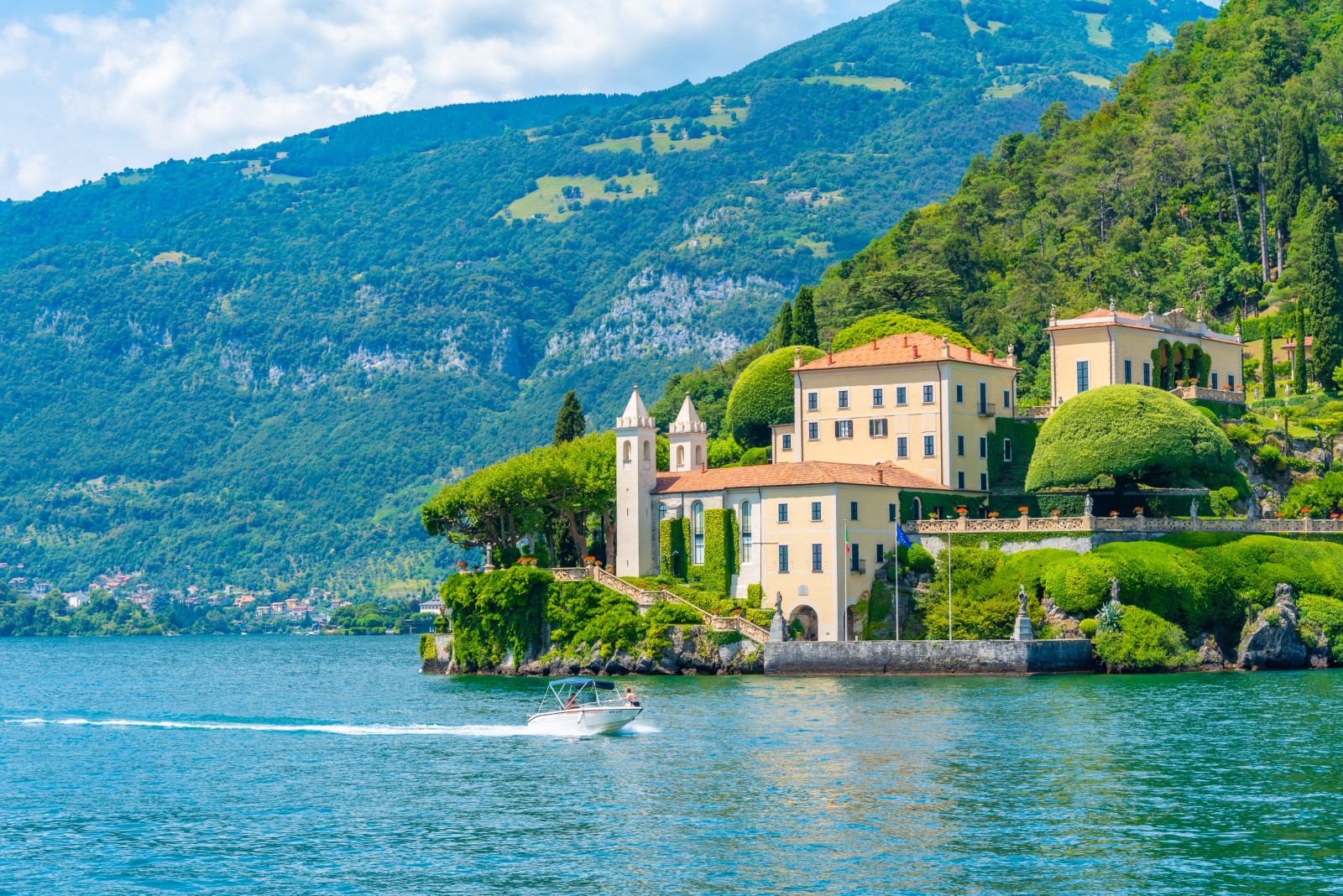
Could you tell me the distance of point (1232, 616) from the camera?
7700 centimetres

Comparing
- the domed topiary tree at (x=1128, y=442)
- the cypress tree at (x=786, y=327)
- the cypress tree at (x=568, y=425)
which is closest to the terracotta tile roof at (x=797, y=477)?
the domed topiary tree at (x=1128, y=442)

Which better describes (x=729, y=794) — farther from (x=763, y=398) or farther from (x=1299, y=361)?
(x=1299, y=361)

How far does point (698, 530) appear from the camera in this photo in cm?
8731

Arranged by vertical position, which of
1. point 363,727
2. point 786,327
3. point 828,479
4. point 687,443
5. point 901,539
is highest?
point 786,327

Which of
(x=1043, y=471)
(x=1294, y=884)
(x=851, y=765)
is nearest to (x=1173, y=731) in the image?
(x=851, y=765)

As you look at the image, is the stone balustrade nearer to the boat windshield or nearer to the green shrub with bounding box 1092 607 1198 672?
the green shrub with bounding box 1092 607 1198 672

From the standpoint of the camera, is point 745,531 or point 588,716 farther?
point 745,531

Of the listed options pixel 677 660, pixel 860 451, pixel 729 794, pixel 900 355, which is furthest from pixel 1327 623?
pixel 729 794

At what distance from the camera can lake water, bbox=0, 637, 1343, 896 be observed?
119 ft

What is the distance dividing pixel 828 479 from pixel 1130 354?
72.9 feet

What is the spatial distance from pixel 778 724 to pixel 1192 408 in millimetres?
36987

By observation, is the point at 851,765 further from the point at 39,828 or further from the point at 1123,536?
the point at 1123,536

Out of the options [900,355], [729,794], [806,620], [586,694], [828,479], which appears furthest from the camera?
[900,355]

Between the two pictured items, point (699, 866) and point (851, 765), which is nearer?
point (699, 866)
